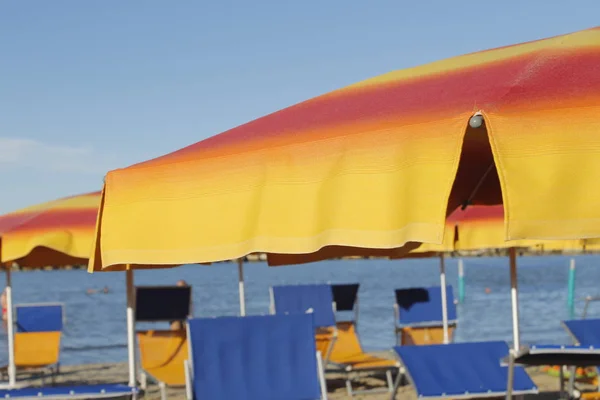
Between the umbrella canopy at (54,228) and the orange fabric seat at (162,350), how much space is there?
1261 mm

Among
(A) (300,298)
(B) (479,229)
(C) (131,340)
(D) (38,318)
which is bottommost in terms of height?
(C) (131,340)

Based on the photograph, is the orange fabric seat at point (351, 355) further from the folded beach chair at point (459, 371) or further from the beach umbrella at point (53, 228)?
the folded beach chair at point (459, 371)

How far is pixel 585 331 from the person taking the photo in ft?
21.0

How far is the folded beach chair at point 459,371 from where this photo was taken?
5.36 meters

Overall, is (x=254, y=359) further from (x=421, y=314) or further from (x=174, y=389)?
(x=421, y=314)

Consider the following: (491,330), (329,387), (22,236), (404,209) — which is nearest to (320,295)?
(329,387)

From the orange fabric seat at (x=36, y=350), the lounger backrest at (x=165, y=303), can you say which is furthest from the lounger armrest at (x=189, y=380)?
the orange fabric seat at (x=36, y=350)

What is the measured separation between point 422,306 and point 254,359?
489cm

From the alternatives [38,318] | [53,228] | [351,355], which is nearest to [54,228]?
[53,228]

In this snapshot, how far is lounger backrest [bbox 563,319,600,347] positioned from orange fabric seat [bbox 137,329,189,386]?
306 centimetres

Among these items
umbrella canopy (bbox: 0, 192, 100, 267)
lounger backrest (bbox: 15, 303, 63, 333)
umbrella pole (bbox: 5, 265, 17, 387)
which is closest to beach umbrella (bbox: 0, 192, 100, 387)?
umbrella canopy (bbox: 0, 192, 100, 267)

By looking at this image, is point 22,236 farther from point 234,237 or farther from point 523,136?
point 523,136

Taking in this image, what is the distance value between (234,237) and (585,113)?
3.97 feet

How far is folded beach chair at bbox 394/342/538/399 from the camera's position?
17.6 feet
